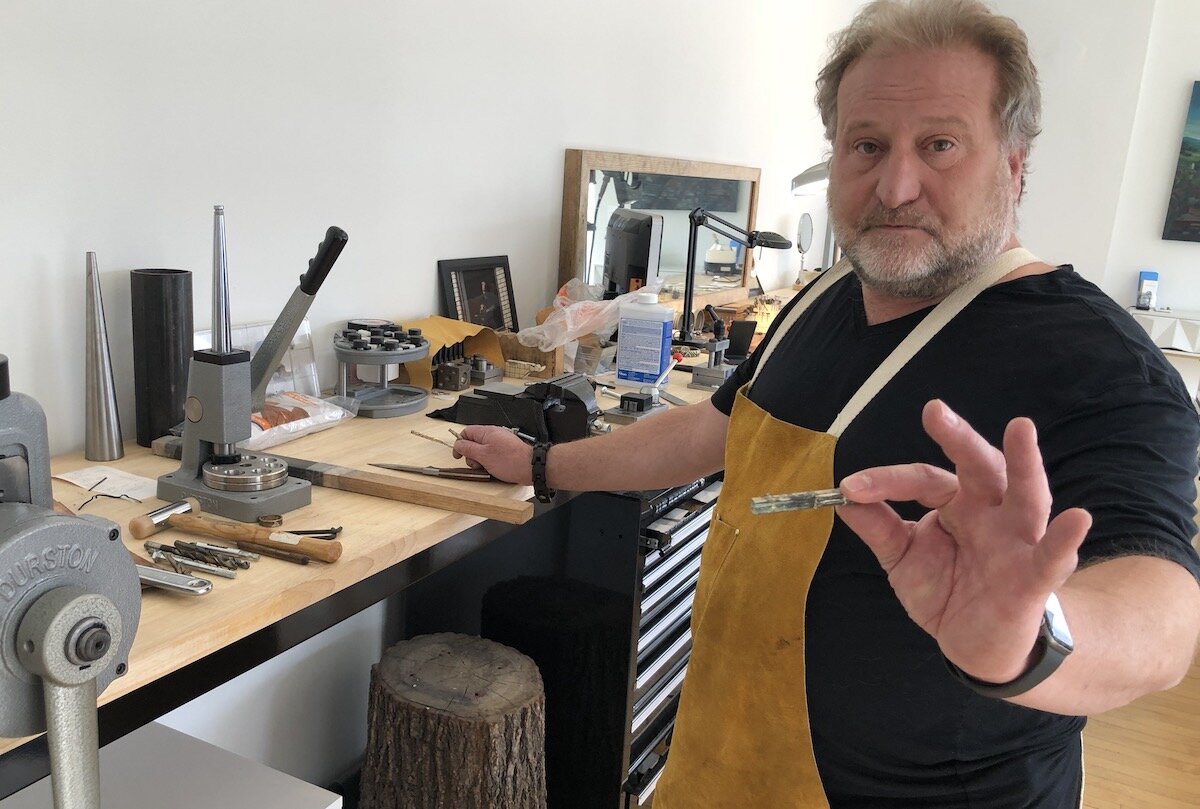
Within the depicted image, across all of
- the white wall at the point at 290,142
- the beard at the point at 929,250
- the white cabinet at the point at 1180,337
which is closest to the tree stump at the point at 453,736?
the white wall at the point at 290,142

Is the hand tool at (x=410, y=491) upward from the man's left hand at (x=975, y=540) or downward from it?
downward

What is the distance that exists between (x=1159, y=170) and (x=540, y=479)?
20.8 ft

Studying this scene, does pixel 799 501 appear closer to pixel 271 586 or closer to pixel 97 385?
pixel 271 586

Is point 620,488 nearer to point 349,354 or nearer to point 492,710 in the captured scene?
point 492,710

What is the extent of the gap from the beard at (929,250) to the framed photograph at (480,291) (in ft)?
4.82

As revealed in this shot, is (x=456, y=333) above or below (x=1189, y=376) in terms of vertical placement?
above

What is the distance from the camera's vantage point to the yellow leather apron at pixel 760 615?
1.29m

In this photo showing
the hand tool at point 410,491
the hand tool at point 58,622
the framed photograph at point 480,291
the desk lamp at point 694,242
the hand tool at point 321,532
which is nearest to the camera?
the hand tool at point 58,622

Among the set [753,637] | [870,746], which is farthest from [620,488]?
[870,746]

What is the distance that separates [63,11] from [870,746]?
5.57 ft

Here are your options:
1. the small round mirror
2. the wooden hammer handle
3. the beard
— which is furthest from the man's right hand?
the small round mirror

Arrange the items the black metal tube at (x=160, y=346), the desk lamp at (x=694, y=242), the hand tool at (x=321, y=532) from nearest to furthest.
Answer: the hand tool at (x=321, y=532), the black metal tube at (x=160, y=346), the desk lamp at (x=694, y=242)

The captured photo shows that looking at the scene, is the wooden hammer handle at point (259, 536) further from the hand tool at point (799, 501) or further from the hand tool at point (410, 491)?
the hand tool at point (799, 501)

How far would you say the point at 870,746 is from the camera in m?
1.24
